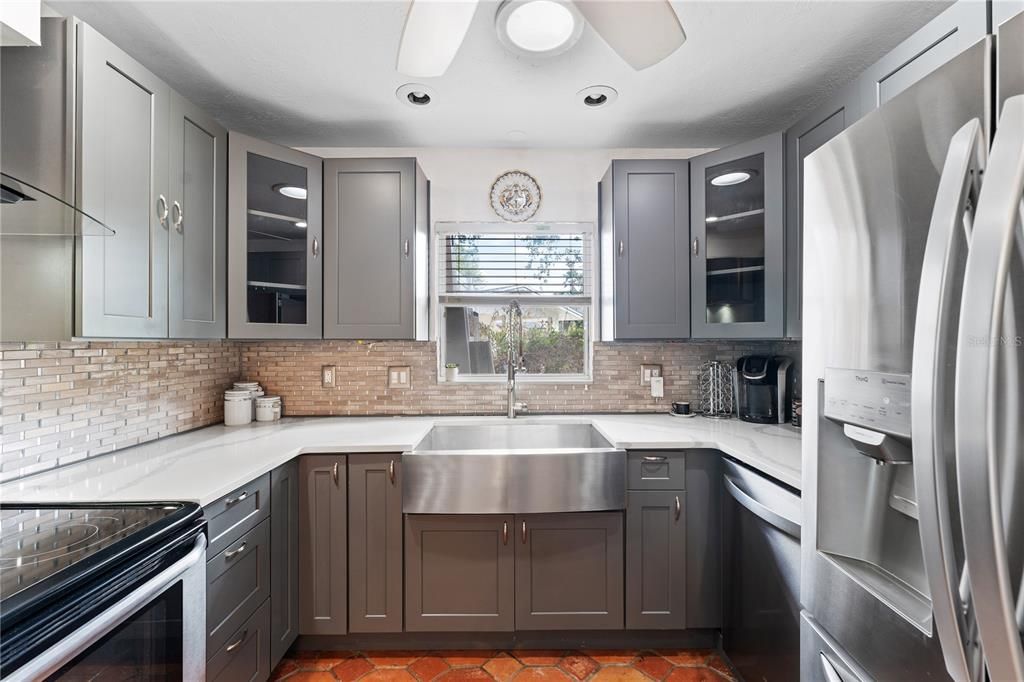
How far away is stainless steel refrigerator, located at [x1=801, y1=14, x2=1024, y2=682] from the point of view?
2.01 ft

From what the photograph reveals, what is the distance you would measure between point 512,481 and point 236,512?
1005mm

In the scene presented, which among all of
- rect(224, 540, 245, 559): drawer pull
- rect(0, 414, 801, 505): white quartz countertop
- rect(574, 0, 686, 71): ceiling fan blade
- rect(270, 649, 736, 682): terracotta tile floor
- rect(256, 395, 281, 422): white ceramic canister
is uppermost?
rect(574, 0, 686, 71): ceiling fan blade

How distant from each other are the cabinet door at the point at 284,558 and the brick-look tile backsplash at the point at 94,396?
67 centimetres


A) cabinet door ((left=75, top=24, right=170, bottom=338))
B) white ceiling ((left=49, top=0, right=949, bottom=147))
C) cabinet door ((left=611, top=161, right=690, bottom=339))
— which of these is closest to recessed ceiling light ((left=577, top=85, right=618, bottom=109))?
white ceiling ((left=49, top=0, right=949, bottom=147))

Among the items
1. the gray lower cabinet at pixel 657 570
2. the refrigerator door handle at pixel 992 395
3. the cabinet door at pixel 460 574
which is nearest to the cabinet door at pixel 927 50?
the refrigerator door handle at pixel 992 395

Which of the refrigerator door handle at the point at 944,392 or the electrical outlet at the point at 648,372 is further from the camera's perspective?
the electrical outlet at the point at 648,372

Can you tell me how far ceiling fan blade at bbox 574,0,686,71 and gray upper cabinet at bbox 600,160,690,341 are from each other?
1106 mm

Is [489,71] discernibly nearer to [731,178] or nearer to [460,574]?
[731,178]

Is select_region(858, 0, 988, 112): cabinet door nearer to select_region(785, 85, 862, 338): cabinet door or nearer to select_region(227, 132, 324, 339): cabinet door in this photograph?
select_region(785, 85, 862, 338): cabinet door

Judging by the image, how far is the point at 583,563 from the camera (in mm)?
1947

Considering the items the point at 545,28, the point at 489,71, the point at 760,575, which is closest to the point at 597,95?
the point at 489,71

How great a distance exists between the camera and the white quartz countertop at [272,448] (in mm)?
1342

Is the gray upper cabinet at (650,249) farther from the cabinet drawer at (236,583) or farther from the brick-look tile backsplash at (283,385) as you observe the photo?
the cabinet drawer at (236,583)

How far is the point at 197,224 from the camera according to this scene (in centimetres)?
181
